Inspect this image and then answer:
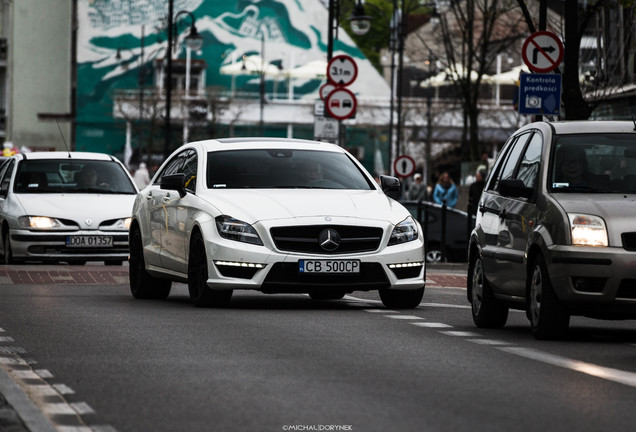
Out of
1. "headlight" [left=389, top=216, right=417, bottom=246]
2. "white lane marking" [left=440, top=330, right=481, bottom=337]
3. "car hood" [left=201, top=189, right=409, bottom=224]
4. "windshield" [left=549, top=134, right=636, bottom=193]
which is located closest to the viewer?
"windshield" [left=549, top=134, right=636, bottom=193]

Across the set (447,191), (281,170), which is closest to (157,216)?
(281,170)

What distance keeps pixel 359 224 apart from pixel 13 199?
32.8 feet

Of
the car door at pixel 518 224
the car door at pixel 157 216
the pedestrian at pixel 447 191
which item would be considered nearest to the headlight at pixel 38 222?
the car door at pixel 157 216

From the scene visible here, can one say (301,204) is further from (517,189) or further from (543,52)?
(543,52)

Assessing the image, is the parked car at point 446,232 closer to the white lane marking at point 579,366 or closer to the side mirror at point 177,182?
the side mirror at point 177,182

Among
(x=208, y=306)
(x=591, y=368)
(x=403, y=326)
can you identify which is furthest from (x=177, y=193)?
(x=591, y=368)

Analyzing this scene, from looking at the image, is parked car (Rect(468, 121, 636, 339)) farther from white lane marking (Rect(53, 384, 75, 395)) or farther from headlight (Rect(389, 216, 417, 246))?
white lane marking (Rect(53, 384, 75, 395))

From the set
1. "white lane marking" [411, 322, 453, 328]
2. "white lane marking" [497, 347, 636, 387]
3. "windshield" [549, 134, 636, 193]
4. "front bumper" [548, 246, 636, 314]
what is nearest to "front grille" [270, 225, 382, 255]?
"white lane marking" [411, 322, 453, 328]

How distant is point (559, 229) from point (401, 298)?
3.98 metres

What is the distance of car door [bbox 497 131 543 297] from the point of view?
1290cm

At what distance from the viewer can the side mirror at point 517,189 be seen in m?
12.9

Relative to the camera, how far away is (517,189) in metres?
12.9

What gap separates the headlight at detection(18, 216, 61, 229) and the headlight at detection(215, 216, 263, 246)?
864 cm

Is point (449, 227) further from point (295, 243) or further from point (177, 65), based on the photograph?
point (177, 65)
